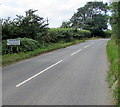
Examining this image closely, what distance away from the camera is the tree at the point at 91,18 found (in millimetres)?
86938

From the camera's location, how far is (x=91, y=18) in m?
90.0

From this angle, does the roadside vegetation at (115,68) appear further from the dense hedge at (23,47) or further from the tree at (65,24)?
the tree at (65,24)

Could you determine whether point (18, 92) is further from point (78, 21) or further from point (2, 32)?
point (78, 21)

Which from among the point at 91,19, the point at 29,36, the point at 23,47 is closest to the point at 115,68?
→ the point at 23,47

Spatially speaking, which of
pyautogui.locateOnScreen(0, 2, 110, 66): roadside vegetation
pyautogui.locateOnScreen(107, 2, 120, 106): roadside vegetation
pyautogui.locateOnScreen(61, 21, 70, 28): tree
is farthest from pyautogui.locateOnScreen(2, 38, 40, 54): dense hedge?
pyautogui.locateOnScreen(61, 21, 70, 28): tree

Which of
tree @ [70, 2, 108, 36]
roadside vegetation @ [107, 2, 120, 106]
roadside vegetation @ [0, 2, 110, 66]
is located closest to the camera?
roadside vegetation @ [107, 2, 120, 106]

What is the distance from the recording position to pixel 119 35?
1083 inches

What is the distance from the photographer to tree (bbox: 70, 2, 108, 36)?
86938 millimetres

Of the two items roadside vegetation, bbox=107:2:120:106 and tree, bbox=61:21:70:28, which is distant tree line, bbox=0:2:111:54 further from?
roadside vegetation, bbox=107:2:120:106

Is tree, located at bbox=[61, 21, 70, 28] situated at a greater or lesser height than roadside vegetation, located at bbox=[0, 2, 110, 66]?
greater

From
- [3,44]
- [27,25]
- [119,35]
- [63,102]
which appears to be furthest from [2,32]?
[63,102]

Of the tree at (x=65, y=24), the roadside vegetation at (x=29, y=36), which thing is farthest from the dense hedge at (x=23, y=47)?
the tree at (x=65, y=24)

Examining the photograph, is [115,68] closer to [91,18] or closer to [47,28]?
[47,28]

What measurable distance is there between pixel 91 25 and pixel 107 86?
80000mm
